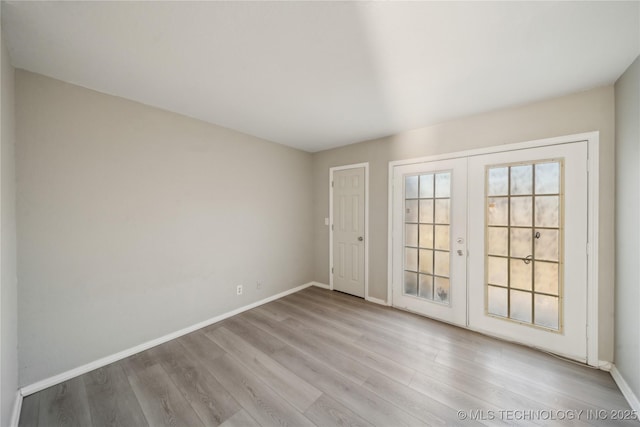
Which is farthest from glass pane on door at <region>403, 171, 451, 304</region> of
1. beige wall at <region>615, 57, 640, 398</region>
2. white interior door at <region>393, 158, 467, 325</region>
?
beige wall at <region>615, 57, 640, 398</region>

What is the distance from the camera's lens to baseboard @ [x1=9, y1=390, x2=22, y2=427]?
1.43 metres

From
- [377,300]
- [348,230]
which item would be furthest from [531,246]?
[348,230]

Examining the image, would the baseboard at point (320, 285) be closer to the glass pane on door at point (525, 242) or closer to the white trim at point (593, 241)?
the glass pane on door at point (525, 242)

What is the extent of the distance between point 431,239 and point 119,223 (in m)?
3.40

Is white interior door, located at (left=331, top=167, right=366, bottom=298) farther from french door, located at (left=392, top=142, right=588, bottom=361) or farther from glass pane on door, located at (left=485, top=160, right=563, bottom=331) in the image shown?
glass pane on door, located at (left=485, top=160, right=563, bottom=331)

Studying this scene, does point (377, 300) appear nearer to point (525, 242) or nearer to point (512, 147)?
point (525, 242)

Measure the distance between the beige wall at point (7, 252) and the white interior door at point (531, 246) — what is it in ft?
12.3

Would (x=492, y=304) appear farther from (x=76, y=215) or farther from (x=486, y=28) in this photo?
(x=76, y=215)

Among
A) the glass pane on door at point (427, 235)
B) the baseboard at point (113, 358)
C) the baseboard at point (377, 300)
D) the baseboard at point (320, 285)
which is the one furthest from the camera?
the baseboard at point (320, 285)

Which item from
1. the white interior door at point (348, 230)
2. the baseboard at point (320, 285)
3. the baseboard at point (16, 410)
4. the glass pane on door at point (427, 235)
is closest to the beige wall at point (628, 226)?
the glass pane on door at point (427, 235)

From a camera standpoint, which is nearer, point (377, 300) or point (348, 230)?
point (377, 300)

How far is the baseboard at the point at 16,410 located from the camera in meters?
1.43

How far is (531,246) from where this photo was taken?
2.26 metres

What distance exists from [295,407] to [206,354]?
1.09 meters
